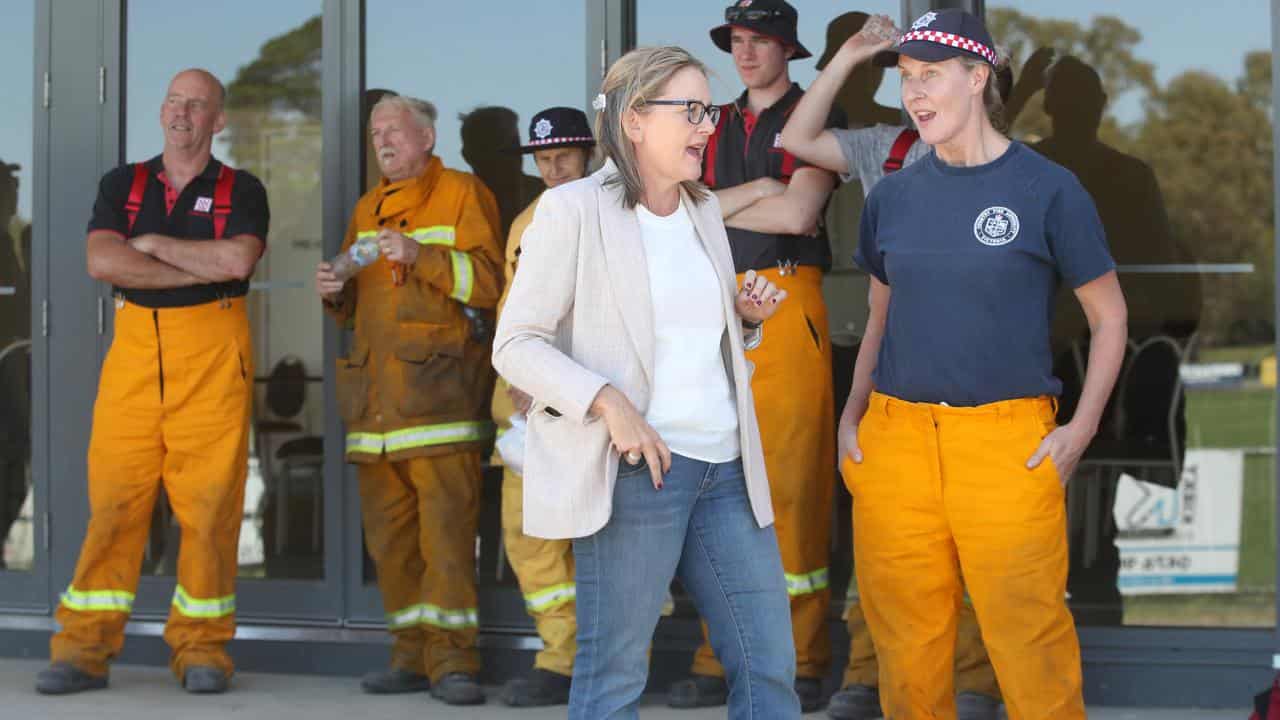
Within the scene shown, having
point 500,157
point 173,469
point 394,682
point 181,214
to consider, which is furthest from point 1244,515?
point 181,214

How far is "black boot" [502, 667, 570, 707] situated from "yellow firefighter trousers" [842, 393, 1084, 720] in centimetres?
138

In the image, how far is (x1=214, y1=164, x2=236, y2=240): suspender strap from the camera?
502 centimetres

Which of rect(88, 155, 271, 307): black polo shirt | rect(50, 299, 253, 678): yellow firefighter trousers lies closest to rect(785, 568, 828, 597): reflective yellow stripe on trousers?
rect(50, 299, 253, 678): yellow firefighter trousers

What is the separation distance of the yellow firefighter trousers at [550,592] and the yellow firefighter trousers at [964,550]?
1.35m

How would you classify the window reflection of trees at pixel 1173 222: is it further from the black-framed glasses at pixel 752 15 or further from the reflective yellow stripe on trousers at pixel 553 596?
the reflective yellow stripe on trousers at pixel 553 596

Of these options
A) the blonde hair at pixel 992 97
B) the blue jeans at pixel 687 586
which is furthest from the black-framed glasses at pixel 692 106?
the blonde hair at pixel 992 97

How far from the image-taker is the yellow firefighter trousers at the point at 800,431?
4441 millimetres

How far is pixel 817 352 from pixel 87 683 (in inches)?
99.8

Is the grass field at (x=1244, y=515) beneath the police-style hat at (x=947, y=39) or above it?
beneath

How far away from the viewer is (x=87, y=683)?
5035mm

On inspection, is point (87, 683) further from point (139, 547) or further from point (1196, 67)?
point (1196, 67)

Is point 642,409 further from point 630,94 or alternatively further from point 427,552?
point 427,552

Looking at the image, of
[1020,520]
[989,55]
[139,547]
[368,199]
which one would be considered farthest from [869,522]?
[139,547]

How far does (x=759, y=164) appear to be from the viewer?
180 inches
